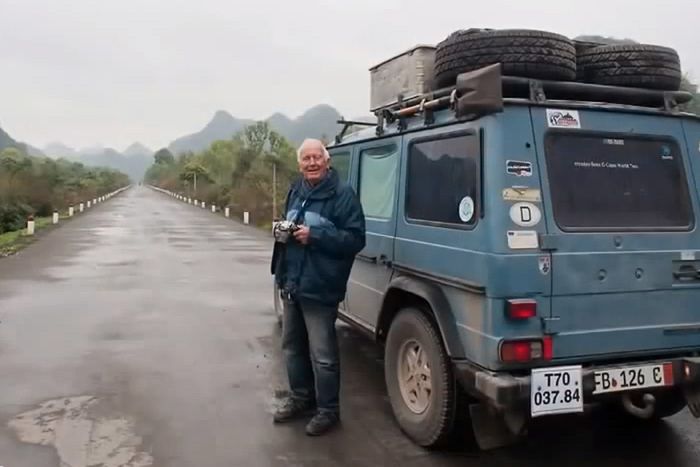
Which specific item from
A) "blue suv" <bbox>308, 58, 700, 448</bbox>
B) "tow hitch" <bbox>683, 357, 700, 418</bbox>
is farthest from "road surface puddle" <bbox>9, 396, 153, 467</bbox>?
"tow hitch" <bbox>683, 357, 700, 418</bbox>

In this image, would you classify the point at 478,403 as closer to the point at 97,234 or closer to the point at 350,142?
the point at 350,142

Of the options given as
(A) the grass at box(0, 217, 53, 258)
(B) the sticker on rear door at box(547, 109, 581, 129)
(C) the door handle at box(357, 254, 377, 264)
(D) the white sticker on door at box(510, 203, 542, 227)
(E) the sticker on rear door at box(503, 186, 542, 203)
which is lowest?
(A) the grass at box(0, 217, 53, 258)

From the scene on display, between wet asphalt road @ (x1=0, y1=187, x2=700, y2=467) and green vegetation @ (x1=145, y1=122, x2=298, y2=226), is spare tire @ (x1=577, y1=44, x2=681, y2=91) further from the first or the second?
green vegetation @ (x1=145, y1=122, x2=298, y2=226)

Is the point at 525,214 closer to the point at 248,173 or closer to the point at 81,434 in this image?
the point at 81,434

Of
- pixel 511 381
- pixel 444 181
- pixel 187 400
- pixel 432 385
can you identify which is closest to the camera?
pixel 511 381

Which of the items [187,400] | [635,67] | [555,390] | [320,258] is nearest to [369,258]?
[320,258]

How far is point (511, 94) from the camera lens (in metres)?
3.44

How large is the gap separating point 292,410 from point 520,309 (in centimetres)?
188

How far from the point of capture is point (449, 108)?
3682 mm

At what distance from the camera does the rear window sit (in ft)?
10.9

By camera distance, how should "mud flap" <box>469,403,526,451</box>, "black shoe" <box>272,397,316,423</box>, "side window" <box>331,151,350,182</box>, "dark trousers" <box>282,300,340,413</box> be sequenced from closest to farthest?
"mud flap" <box>469,403,526,451</box> → "dark trousers" <box>282,300,340,413</box> → "black shoe" <box>272,397,316,423</box> → "side window" <box>331,151,350,182</box>

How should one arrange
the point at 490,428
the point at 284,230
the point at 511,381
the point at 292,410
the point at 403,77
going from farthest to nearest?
the point at 403,77
the point at 292,410
the point at 284,230
the point at 490,428
the point at 511,381

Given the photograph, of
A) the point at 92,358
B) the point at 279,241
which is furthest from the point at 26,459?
the point at 92,358

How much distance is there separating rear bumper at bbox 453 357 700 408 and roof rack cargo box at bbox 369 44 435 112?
75.6 inches
